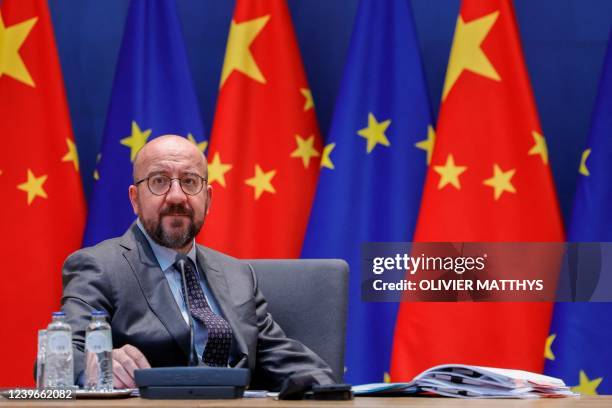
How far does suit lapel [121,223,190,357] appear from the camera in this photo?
2.50 metres

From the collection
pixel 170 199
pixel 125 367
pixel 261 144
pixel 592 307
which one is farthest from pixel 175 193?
pixel 592 307

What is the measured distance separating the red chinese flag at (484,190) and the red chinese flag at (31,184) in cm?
150

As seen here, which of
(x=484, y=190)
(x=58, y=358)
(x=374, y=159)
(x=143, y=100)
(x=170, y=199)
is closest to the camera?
(x=58, y=358)

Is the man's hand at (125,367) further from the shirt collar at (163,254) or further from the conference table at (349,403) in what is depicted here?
the shirt collar at (163,254)

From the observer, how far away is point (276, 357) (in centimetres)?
266

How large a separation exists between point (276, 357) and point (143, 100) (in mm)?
1741

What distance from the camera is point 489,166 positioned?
377 centimetres

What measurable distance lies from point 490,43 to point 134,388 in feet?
7.64

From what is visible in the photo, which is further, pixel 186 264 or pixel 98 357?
pixel 186 264

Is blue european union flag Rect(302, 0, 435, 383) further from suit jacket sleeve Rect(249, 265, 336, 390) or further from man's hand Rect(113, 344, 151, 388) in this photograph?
man's hand Rect(113, 344, 151, 388)

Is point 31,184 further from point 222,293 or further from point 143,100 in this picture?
point 222,293

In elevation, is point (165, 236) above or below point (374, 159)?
below

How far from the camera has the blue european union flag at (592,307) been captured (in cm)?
358

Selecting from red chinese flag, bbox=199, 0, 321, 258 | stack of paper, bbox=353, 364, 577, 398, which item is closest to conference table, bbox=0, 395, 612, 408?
stack of paper, bbox=353, 364, 577, 398
